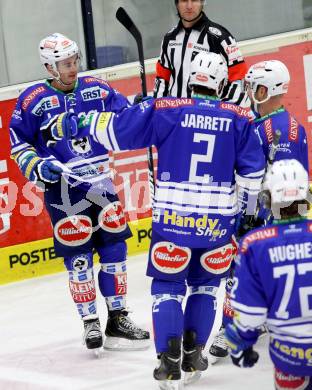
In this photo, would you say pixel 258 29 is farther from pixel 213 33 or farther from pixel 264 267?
pixel 264 267

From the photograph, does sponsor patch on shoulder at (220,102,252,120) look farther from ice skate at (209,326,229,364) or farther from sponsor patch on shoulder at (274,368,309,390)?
sponsor patch on shoulder at (274,368,309,390)

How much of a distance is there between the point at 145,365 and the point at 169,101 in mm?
1323

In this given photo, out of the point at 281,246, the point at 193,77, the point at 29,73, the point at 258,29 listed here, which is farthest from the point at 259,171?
the point at 258,29

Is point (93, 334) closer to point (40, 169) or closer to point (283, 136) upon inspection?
point (40, 169)

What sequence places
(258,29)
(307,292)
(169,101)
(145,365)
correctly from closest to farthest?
(307,292), (169,101), (145,365), (258,29)

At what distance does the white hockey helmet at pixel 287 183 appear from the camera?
3.65 m

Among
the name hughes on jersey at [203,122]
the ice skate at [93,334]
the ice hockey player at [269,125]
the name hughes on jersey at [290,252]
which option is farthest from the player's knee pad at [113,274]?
the name hughes on jersey at [290,252]

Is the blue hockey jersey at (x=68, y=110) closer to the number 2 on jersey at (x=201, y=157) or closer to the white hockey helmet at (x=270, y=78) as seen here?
the white hockey helmet at (x=270, y=78)

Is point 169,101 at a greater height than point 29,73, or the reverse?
point 169,101

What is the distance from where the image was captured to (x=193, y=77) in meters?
4.70

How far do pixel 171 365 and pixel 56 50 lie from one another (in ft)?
5.52

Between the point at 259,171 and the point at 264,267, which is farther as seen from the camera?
the point at 259,171

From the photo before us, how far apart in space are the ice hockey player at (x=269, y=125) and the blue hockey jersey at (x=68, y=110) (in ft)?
2.42

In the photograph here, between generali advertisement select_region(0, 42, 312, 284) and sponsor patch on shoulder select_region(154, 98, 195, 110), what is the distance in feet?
8.30
